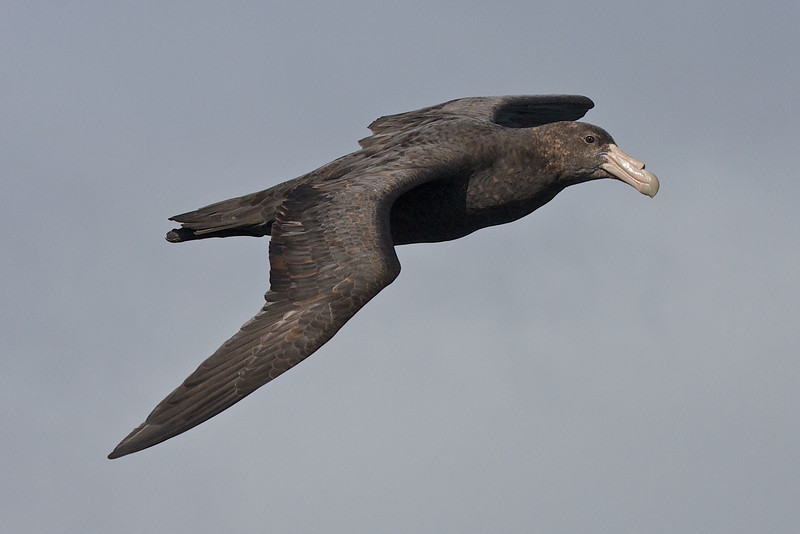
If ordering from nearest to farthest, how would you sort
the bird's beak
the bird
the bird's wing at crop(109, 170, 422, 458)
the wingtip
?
the wingtip → the bird's wing at crop(109, 170, 422, 458) → the bird → the bird's beak

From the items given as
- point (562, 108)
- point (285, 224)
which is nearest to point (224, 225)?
point (285, 224)

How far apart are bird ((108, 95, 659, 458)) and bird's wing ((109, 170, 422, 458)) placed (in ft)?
0.04

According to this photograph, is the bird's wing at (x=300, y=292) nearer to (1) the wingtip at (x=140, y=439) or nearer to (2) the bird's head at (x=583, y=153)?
(1) the wingtip at (x=140, y=439)

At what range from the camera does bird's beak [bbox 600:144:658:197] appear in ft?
46.6

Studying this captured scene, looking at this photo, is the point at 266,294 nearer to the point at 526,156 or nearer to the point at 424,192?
the point at 424,192

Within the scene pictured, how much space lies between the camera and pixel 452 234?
48.1 feet

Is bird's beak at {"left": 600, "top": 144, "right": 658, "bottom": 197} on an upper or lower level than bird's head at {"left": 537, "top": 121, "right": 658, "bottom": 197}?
lower

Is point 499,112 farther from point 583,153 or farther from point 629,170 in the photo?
point 629,170

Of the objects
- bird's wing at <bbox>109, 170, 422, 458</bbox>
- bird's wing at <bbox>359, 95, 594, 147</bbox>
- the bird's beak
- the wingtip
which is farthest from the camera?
bird's wing at <bbox>359, 95, 594, 147</bbox>

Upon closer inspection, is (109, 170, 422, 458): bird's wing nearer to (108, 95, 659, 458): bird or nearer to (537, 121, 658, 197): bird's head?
(108, 95, 659, 458): bird

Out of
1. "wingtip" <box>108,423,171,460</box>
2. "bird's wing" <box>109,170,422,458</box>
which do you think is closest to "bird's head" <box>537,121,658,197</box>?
"bird's wing" <box>109,170,422,458</box>

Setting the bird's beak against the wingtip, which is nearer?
the wingtip

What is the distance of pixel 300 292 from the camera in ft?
41.9

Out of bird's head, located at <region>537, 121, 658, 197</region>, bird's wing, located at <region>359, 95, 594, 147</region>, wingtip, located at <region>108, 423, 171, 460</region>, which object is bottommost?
wingtip, located at <region>108, 423, 171, 460</region>
